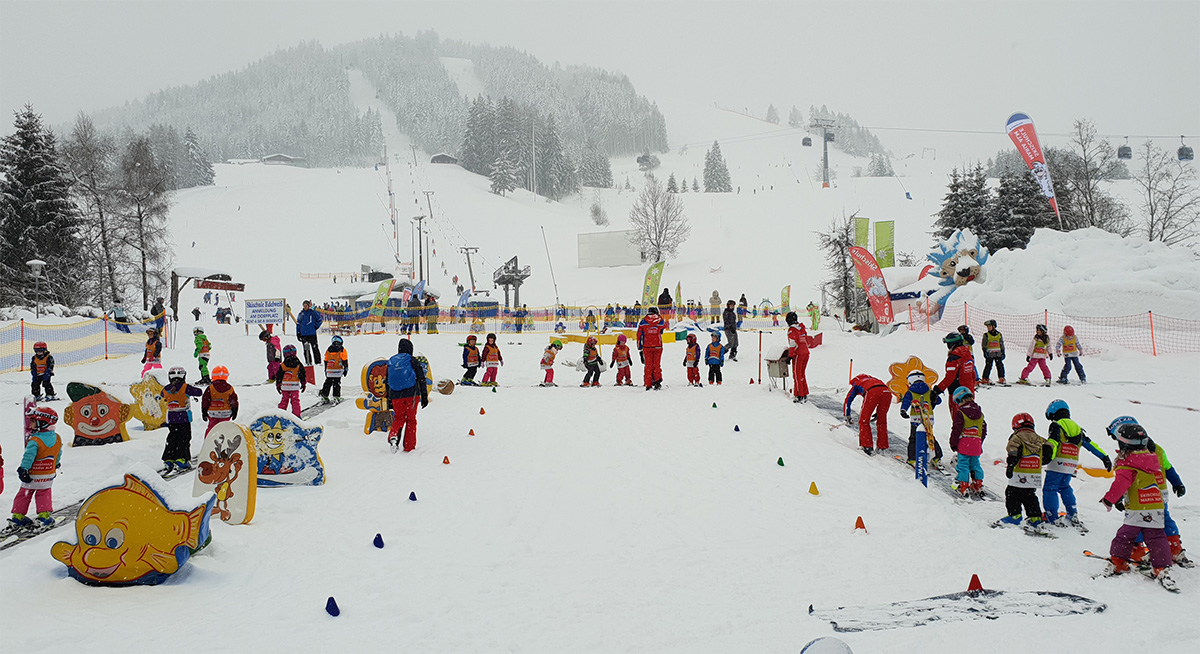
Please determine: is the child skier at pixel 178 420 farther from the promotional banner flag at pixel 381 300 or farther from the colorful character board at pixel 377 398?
the promotional banner flag at pixel 381 300

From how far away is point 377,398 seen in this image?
33.8 ft

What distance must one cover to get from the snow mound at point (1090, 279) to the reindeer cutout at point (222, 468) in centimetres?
2043

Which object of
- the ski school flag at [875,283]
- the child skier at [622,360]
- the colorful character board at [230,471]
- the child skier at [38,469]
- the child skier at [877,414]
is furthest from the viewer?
the ski school flag at [875,283]

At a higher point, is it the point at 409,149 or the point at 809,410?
the point at 409,149

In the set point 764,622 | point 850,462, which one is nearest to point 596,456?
point 850,462

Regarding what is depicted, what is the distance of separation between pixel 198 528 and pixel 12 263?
3199 centimetres

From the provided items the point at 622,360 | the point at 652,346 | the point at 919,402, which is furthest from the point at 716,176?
the point at 919,402

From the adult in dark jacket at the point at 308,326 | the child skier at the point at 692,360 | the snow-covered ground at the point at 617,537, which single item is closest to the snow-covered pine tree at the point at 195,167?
Answer: the snow-covered ground at the point at 617,537

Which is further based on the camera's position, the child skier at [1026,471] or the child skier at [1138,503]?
the child skier at [1026,471]

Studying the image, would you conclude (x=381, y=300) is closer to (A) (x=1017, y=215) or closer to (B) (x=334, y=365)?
(B) (x=334, y=365)

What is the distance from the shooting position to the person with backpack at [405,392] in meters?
9.34

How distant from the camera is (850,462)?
29.1 feet

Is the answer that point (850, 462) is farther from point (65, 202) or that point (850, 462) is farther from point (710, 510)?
point (65, 202)

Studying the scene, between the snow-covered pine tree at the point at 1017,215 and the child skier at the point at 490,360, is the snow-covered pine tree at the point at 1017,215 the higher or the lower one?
the higher one
